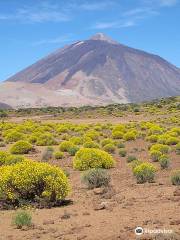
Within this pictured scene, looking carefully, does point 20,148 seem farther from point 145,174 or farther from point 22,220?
point 22,220

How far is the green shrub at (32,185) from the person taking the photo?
13594 millimetres

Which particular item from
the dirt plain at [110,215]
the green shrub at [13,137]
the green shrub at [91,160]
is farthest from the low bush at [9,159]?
the green shrub at [13,137]

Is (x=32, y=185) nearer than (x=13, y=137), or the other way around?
(x=32, y=185)

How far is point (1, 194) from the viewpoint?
13.7 m

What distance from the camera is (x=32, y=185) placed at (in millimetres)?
13648

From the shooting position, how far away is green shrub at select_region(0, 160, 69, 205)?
13.6 m

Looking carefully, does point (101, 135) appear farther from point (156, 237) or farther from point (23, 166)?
point (156, 237)

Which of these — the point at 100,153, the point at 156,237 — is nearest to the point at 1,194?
the point at 156,237

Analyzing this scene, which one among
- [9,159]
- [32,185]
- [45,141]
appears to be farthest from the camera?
[45,141]

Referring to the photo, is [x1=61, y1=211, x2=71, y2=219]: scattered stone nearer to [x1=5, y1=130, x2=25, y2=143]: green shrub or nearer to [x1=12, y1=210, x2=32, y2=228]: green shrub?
[x1=12, y1=210, x2=32, y2=228]: green shrub

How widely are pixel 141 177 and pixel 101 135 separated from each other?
22.0m

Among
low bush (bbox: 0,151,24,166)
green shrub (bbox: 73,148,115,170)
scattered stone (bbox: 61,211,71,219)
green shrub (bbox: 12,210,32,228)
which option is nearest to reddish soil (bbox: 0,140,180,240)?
scattered stone (bbox: 61,211,71,219)

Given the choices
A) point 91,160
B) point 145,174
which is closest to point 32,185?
point 145,174

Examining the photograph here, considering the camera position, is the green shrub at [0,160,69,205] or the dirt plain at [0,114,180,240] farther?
the green shrub at [0,160,69,205]
